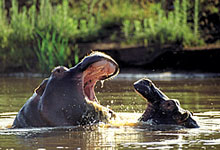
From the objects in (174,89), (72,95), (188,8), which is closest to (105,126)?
(72,95)

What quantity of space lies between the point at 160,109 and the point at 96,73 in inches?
28.3

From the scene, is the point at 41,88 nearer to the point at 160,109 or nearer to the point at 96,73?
the point at 96,73

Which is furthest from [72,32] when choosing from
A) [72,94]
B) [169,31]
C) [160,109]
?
[72,94]

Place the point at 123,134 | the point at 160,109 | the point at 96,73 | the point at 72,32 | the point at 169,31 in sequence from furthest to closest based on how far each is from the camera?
the point at 72,32 → the point at 169,31 → the point at 160,109 → the point at 96,73 → the point at 123,134

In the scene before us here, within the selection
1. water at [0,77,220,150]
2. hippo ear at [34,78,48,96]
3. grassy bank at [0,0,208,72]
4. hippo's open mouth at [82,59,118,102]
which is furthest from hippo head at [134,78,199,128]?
grassy bank at [0,0,208,72]

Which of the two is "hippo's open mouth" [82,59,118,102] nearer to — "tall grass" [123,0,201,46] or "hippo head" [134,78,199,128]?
"hippo head" [134,78,199,128]

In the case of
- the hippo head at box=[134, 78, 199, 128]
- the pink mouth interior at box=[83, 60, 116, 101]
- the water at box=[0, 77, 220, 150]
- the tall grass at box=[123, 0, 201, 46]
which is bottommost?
the water at box=[0, 77, 220, 150]

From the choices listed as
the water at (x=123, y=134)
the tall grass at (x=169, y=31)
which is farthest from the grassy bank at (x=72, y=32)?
the water at (x=123, y=134)

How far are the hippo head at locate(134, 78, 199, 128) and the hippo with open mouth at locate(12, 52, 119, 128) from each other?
35cm

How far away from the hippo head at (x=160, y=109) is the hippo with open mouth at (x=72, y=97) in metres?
0.35

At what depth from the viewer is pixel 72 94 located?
6.17 m

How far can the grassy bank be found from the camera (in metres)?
15.8

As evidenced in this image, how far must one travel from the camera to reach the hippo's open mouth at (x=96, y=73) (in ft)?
20.0

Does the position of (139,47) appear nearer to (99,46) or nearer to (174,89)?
(99,46)
